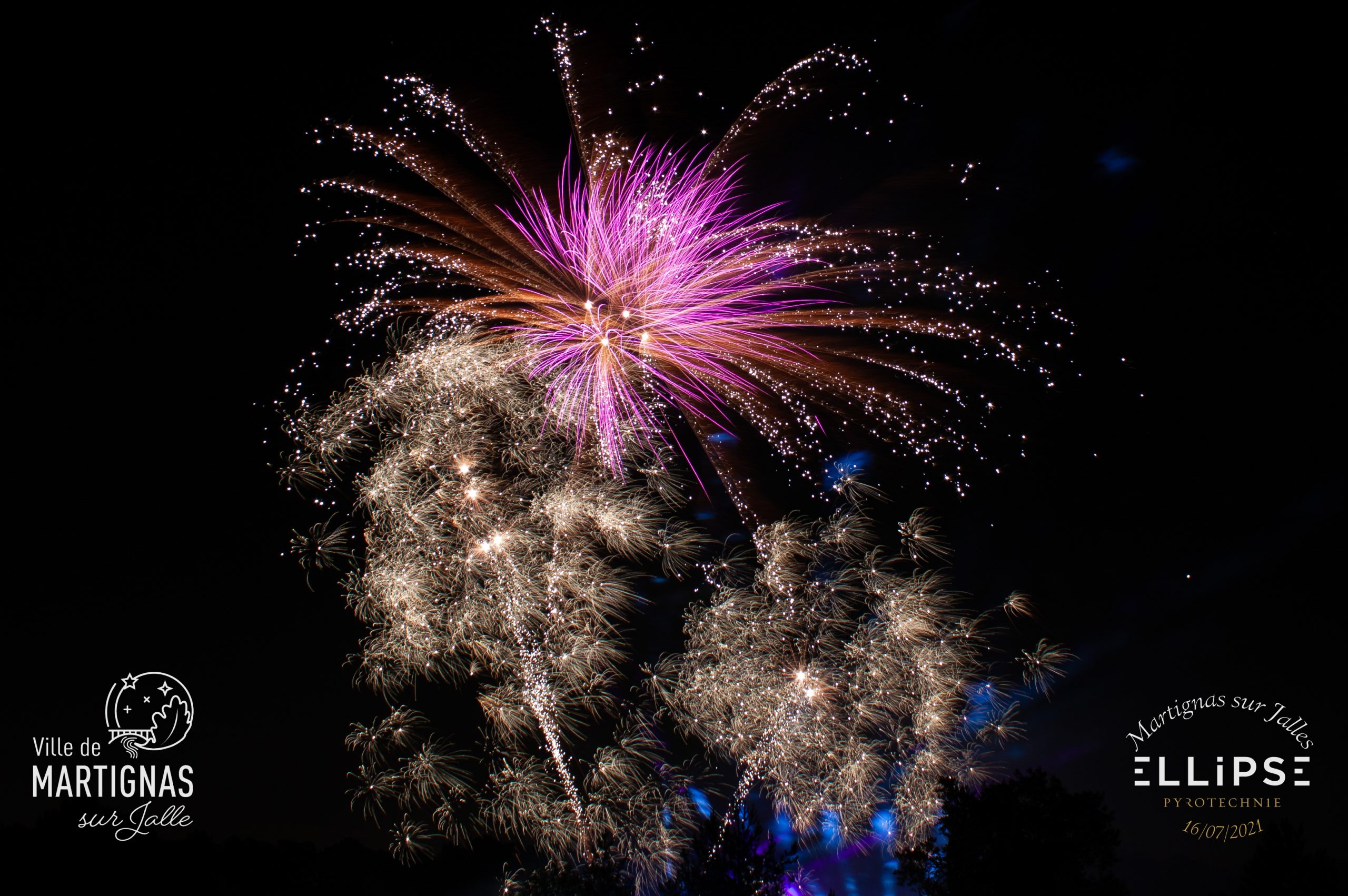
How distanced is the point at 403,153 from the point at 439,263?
1672 mm

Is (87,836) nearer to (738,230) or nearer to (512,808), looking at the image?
(512,808)

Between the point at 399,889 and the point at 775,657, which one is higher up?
the point at 775,657

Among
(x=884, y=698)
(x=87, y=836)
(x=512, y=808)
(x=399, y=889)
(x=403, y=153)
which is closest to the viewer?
(x=403, y=153)

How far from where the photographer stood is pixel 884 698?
13812 millimetres

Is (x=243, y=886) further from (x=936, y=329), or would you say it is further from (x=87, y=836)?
Answer: (x=936, y=329)

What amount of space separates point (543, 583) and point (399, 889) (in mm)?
11918

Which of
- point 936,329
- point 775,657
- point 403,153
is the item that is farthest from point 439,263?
point 775,657

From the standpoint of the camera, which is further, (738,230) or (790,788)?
(790,788)

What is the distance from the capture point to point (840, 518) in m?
13.9

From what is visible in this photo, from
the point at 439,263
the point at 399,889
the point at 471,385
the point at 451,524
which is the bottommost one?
the point at 399,889

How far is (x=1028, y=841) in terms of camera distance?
11352 mm

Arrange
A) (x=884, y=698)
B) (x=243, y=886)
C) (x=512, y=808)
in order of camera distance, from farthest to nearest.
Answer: (x=243, y=886) → (x=884, y=698) → (x=512, y=808)

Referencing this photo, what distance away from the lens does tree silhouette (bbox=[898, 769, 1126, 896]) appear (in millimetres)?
11070

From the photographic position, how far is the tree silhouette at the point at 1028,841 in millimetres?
11070
